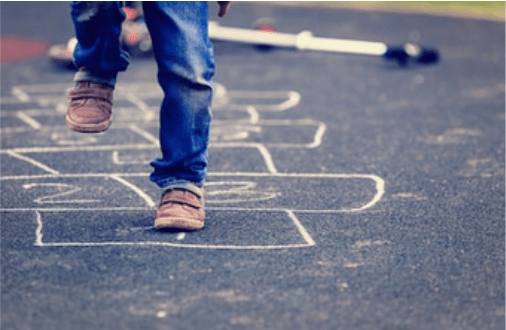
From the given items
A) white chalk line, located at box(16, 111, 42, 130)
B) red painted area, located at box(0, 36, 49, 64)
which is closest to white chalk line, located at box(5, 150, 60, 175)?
white chalk line, located at box(16, 111, 42, 130)

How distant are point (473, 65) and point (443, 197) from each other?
3286 millimetres

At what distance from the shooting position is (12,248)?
335 cm

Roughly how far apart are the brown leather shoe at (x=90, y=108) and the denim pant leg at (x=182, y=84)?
1.05 feet

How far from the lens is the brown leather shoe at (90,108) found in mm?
3787

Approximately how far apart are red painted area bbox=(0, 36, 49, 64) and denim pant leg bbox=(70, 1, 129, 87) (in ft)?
11.3

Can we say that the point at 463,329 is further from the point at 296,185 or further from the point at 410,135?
the point at 410,135

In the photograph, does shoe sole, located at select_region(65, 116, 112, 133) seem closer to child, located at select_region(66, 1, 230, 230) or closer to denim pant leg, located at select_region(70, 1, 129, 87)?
child, located at select_region(66, 1, 230, 230)

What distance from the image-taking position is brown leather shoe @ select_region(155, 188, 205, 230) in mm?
3518

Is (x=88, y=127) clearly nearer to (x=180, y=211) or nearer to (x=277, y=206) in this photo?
(x=180, y=211)

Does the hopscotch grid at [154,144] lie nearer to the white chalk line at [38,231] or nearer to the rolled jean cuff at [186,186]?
the white chalk line at [38,231]

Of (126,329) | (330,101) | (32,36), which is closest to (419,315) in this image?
(126,329)

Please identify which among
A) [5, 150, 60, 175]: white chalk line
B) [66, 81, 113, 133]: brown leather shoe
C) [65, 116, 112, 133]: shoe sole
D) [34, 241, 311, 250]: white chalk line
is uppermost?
[66, 81, 113, 133]: brown leather shoe

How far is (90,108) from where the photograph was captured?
12.5 ft

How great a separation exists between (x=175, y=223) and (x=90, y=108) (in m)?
0.56
